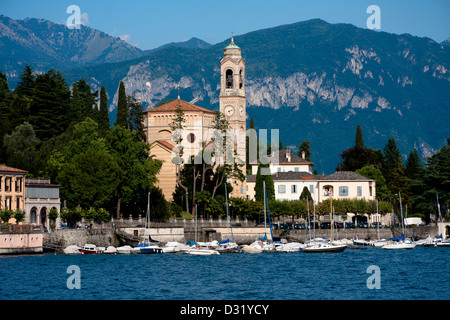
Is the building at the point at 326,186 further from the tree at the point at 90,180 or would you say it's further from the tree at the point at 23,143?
the tree at the point at 90,180

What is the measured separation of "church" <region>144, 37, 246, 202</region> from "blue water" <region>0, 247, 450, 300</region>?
24.3 metres

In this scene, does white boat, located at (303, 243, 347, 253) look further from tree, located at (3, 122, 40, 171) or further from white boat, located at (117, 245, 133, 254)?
tree, located at (3, 122, 40, 171)

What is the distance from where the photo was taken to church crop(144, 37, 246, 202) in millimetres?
93000

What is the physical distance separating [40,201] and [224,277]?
2557 centimetres

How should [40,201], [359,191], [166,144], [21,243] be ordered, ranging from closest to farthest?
[21,243] → [40,201] → [166,144] → [359,191]

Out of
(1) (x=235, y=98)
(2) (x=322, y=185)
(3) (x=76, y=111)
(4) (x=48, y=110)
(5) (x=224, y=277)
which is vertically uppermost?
(1) (x=235, y=98)

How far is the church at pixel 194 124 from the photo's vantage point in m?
93.0

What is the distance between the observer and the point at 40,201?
7094 cm

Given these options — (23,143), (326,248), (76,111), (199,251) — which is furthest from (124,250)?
(76,111)

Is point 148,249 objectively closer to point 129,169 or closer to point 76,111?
point 129,169

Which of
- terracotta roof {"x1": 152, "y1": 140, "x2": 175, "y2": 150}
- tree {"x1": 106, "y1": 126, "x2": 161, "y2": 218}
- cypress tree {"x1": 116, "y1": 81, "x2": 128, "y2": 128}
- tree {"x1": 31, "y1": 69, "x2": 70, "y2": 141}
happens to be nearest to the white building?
terracotta roof {"x1": 152, "y1": 140, "x2": 175, "y2": 150}

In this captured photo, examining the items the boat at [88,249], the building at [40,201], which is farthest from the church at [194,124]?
the boat at [88,249]
